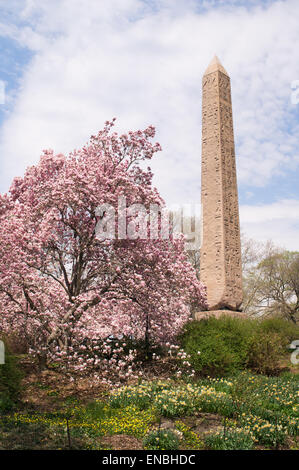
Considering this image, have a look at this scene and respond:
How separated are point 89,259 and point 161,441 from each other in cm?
699

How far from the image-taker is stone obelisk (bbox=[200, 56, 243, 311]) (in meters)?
15.0

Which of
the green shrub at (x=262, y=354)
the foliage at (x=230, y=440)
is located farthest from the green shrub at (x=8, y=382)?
the green shrub at (x=262, y=354)

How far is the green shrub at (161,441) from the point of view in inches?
276

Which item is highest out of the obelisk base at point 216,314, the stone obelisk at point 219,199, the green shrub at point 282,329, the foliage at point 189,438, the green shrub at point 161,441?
the stone obelisk at point 219,199

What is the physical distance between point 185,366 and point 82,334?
11.2 ft

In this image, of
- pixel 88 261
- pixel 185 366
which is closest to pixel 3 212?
pixel 88 261

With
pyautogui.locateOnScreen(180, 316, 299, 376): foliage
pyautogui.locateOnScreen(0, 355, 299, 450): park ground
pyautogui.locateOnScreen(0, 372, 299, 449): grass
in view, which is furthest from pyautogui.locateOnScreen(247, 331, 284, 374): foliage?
pyautogui.locateOnScreen(0, 372, 299, 449): grass

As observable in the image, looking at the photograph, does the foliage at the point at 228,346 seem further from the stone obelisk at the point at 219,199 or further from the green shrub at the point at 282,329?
the green shrub at the point at 282,329

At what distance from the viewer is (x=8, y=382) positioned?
9578mm

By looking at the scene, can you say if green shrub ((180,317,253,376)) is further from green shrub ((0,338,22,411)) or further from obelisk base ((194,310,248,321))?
green shrub ((0,338,22,411))

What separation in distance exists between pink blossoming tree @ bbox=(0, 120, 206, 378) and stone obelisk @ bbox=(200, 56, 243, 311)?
140 centimetres

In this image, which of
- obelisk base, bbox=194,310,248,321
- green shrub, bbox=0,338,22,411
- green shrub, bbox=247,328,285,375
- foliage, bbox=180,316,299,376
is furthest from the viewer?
obelisk base, bbox=194,310,248,321

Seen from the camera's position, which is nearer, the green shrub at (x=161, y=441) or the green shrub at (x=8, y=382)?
the green shrub at (x=161, y=441)

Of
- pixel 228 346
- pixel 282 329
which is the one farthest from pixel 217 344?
pixel 282 329
